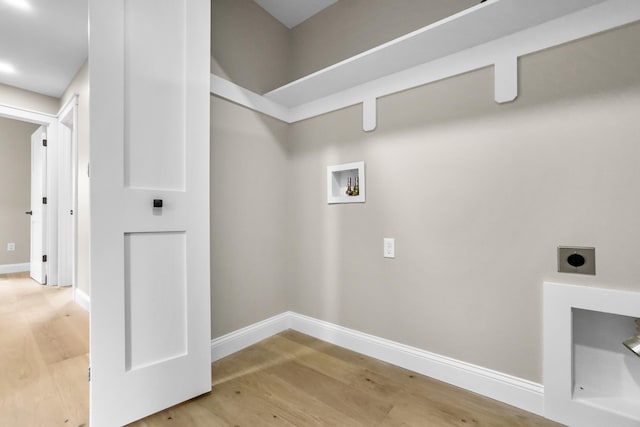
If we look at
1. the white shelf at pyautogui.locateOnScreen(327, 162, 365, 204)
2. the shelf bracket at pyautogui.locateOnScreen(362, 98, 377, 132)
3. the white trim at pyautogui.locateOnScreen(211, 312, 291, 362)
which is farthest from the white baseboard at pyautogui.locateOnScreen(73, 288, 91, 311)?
the shelf bracket at pyautogui.locateOnScreen(362, 98, 377, 132)

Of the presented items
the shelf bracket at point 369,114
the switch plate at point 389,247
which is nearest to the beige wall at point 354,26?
the shelf bracket at point 369,114

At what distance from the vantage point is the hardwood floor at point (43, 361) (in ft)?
4.38

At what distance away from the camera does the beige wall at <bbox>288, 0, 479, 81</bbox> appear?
177cm

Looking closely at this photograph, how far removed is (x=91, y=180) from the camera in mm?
1210

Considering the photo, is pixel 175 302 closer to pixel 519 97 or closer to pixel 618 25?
pixel 519 97

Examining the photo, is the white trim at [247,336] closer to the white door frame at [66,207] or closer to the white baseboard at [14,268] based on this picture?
the white door frame at [66,207]

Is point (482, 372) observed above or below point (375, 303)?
below

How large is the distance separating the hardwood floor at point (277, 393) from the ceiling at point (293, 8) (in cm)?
275

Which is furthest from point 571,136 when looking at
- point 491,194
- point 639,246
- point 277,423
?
point 277,423

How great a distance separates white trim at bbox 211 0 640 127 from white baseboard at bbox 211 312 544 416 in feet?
4.92

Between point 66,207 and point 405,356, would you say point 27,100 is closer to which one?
point 66,207

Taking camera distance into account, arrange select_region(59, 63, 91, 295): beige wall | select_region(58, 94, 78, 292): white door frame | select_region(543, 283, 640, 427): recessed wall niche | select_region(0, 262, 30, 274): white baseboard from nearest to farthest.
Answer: select_region(543, 283, 640, 427): recessed wall niche, select_region(59, 63, 91, 295): beige wall, select_region(58, 94, 78, 292): white door frame, select_region(0, 262, 30, 274): white baseboard

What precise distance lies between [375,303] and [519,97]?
1501 mm

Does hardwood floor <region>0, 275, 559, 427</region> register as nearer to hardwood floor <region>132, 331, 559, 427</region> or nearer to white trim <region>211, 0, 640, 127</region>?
hardwood floor <region>132, 331, 559, 427</region>
